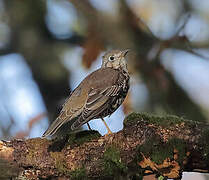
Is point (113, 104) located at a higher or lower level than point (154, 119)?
higher

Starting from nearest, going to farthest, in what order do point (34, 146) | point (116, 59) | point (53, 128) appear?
point (34, 146) < point (53, 128) < point (116, 59)

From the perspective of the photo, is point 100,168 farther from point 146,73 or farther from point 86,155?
point 146,73

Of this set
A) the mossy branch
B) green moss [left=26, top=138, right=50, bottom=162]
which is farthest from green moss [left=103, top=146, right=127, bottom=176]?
green moss [left=26, top=138, right=50, bottom=162]

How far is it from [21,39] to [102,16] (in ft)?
4.55

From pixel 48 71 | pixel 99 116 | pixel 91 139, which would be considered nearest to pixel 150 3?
pixel 48 71

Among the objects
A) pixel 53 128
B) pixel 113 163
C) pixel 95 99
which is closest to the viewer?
pixel 113 163

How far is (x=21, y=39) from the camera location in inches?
313

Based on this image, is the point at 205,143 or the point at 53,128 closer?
the point at 205,143

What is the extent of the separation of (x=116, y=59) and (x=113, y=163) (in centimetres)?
280

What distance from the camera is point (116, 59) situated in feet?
22.9

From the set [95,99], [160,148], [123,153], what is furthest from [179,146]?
[95,99]

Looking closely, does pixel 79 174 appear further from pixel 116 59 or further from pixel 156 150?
pixel 116 59

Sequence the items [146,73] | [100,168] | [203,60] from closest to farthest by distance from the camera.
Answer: [100,168] < [203,60] < [146,73]

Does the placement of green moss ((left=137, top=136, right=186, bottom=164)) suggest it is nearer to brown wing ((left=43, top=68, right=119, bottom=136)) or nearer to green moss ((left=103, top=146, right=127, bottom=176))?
green moss ((left=103, top=146, right=127, bottom=176))
